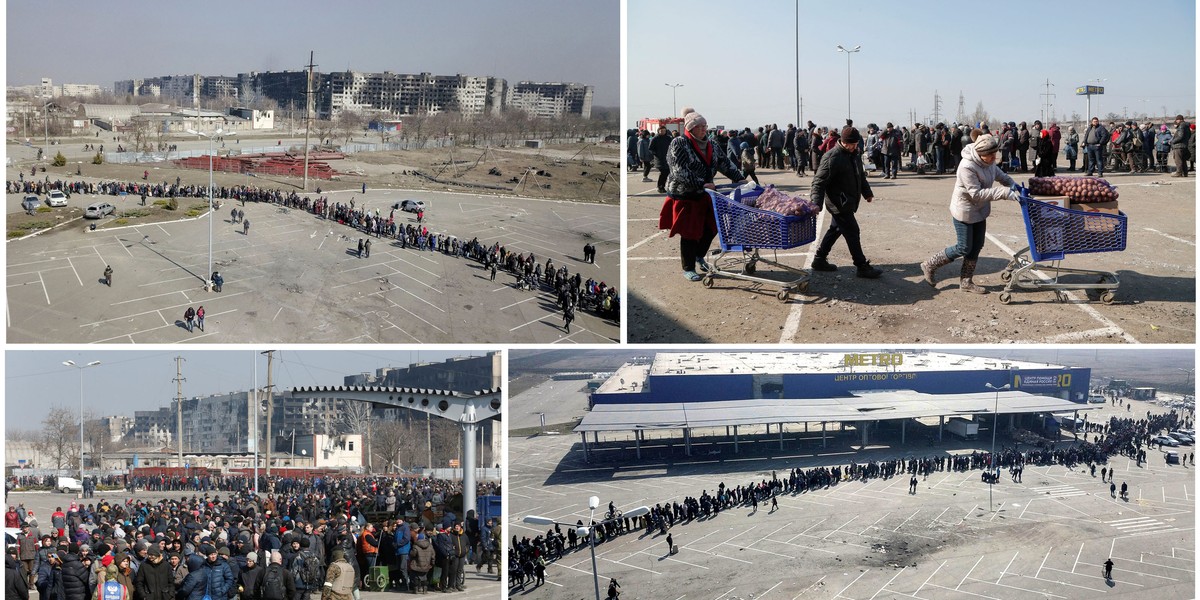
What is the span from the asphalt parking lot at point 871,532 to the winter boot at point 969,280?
1.73 m

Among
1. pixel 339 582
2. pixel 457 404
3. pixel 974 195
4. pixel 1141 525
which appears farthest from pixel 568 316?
pixel 1141 525

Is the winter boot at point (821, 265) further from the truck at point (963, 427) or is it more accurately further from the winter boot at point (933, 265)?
the truck at point (963, 427)

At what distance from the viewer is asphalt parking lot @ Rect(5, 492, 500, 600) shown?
6484 mm

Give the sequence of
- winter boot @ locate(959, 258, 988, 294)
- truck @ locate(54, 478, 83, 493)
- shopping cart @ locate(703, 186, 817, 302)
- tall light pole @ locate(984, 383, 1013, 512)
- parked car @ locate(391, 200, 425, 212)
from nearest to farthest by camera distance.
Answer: winter boot @ locate(959, 258, 988, 294) < shopping cart @ locate(703, 186, 817, 302) < tall light pole @ locate(984, 383, 1013, 512) < truck @ locate(54, 478, 83, 493) < parked car @ locate(391, 200, 425, 212)

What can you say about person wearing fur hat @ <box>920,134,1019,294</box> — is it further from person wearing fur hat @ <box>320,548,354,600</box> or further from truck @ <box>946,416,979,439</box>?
person wearing fur hat @ <box>320,548,354,600</box>

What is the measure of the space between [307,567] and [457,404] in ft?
5.41

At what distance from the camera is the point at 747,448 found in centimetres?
686

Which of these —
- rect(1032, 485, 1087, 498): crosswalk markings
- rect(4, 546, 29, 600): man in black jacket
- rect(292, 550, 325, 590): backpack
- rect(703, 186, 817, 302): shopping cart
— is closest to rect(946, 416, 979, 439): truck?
rect(1032, 485, 1087, 498): crosswalk markings

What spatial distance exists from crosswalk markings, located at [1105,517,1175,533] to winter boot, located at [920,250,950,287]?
9.12 feet

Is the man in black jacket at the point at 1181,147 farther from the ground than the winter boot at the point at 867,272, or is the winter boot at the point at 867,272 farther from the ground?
the man in black jacket at the point at 1181,147

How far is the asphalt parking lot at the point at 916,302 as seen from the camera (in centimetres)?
541

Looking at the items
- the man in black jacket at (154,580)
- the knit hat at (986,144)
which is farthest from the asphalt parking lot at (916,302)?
the man in black jacket at (154,580)

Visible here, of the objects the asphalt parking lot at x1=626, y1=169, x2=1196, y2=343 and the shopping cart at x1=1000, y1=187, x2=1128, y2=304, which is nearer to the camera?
the asphalt parking lot at x1=626, y1=169, x2=1196, y2=343

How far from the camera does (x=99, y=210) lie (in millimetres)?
11844
